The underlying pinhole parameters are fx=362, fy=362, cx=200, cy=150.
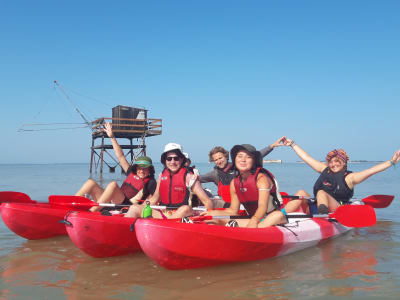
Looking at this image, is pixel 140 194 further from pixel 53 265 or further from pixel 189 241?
pixel 189 241

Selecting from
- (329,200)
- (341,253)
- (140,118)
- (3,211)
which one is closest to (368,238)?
(329,200)

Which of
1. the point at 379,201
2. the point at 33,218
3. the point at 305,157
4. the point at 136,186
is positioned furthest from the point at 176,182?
the point at 379,201

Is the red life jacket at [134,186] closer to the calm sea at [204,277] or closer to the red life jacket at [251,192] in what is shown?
the calm sea at [204,277]

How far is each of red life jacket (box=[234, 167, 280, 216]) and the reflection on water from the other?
687 millimetres

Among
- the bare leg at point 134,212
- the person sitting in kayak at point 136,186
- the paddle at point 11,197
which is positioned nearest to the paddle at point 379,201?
the person sitting in kayak at point 136,186

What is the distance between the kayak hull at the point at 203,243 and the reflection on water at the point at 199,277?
0.53 feet

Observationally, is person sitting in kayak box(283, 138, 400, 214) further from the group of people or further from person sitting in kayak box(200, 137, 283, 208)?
person sitting in kayak box(200, 137, 283, 208)

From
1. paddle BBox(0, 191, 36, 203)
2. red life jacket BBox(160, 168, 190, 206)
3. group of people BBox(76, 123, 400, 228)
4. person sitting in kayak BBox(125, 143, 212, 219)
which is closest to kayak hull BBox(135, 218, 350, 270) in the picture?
group of people BBox(76, 123, 400, 228)

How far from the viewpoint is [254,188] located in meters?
4.54

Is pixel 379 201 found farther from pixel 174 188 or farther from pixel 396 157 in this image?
pixel 174 188

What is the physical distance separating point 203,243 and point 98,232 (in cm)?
140

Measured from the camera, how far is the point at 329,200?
6.11 metres

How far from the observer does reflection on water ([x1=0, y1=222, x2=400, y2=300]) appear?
351cm

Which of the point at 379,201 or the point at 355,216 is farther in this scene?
the point at 379,201
